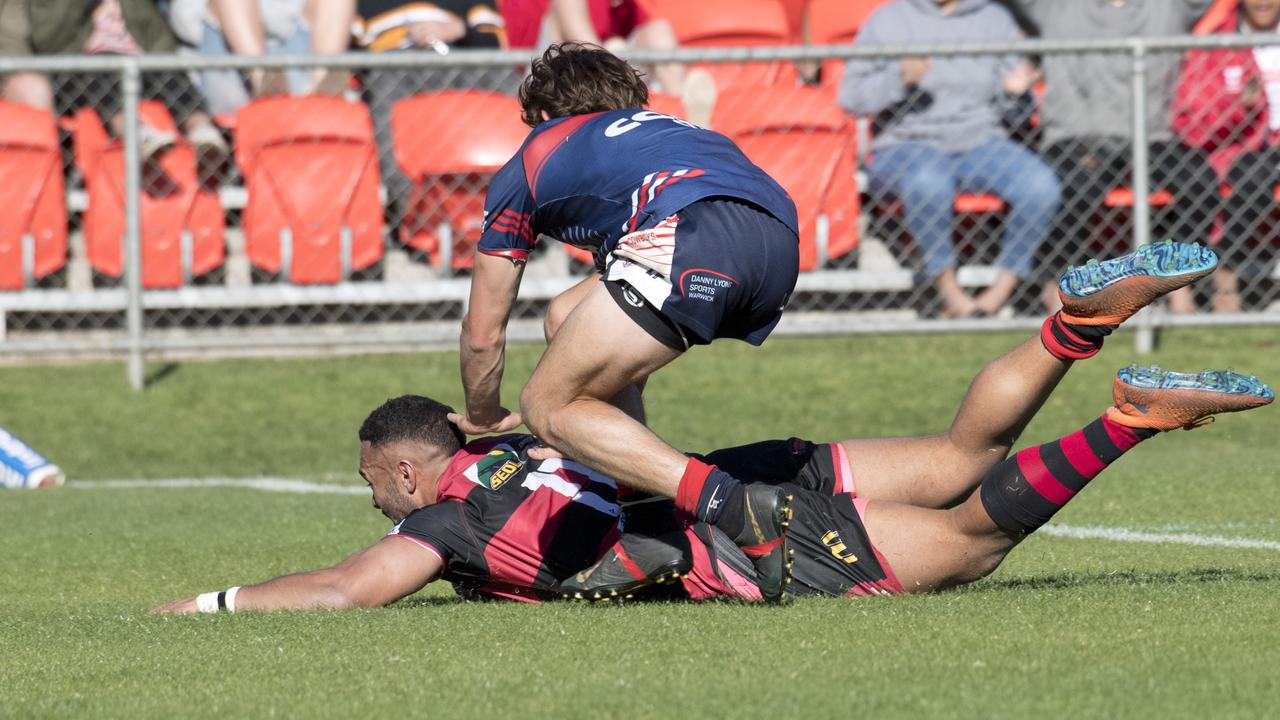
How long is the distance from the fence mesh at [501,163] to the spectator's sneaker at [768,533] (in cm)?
557

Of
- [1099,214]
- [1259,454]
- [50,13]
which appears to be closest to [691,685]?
[1259,454]

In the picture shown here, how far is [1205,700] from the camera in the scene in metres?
3.23

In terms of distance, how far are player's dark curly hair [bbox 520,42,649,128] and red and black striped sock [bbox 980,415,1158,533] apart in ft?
5.14

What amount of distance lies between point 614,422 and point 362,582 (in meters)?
0.80

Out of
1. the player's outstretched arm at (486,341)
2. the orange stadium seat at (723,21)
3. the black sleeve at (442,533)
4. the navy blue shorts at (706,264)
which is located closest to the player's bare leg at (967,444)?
the navy blue shorts at (706,264)

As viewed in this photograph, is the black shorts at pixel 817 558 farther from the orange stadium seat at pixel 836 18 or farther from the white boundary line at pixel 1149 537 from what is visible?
the orange stadium seat at pixel 836 18

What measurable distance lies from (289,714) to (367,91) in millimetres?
7458

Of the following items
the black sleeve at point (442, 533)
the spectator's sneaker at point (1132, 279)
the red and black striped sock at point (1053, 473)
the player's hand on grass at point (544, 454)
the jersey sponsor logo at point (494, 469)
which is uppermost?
the spectator's sneaker at point (1132, 279)

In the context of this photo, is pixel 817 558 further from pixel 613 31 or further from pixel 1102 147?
pixel 613 31

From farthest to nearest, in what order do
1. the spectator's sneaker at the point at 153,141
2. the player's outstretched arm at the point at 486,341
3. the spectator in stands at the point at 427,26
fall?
the spectator in stands at the point at 427,26
the spectator's sneaker at the point at 153,141
the player's outstretched arm at the point at 486,341

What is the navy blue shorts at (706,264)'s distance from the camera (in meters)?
4.60

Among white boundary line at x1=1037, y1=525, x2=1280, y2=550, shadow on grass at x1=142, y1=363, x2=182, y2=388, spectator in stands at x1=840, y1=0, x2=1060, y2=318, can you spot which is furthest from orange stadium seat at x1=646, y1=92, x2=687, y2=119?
white boundary line at x1=1037, y1=525, x2=1280, y2=550

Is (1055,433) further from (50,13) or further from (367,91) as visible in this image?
(50,13)

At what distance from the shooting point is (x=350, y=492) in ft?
27.8
